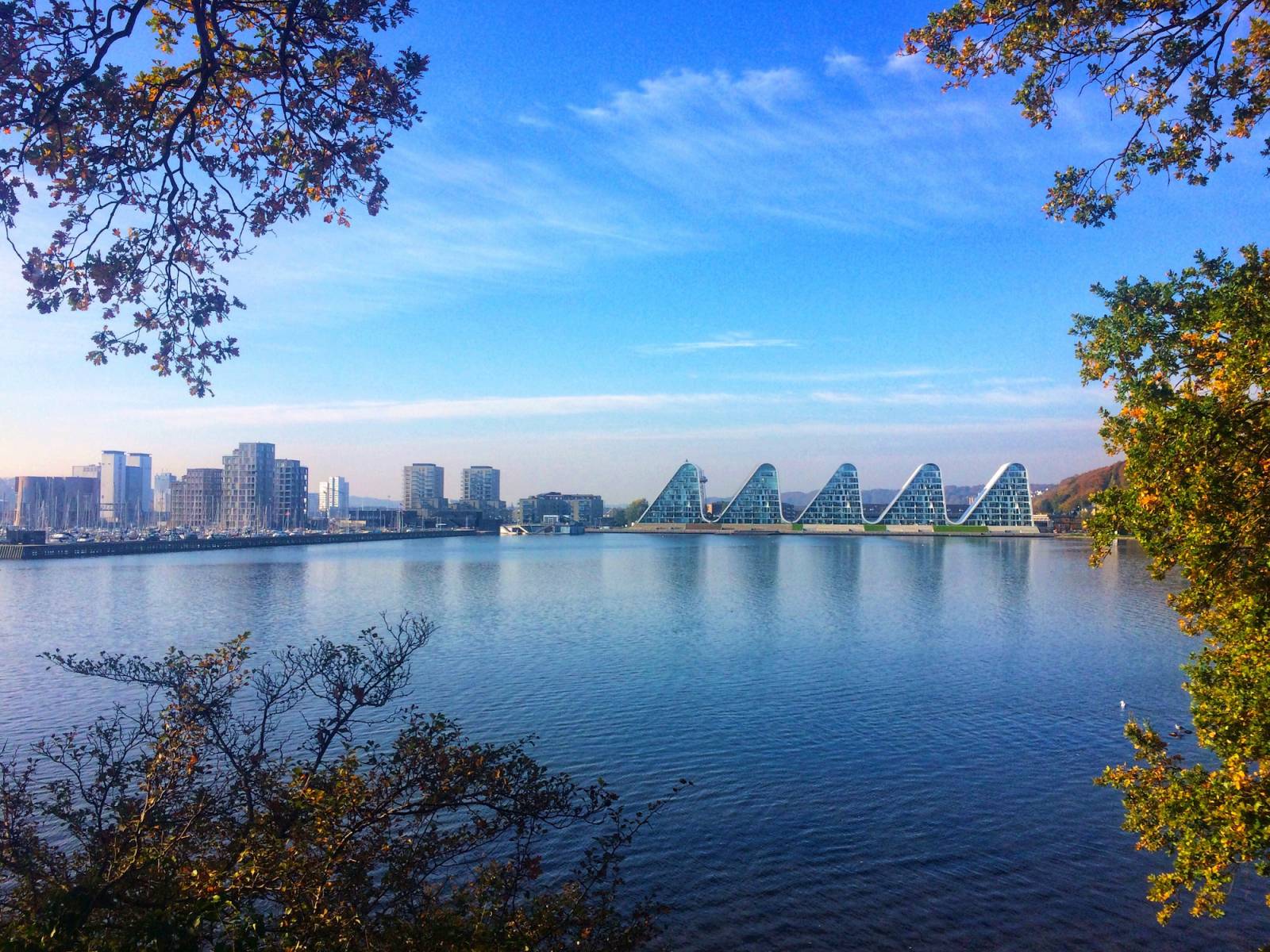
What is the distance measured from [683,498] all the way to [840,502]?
2511 centimetres

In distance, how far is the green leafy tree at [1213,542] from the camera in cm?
598

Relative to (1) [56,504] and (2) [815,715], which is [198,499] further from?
(2) [815,715]

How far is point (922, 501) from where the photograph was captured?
4887 inches

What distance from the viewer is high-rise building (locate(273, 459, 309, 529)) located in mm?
137250

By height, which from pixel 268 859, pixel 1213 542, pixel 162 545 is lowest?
pixel 162 545

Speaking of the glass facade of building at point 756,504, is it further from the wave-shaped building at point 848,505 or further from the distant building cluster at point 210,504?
the distant building cluster at point 210,504

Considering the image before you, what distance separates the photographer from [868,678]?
21.2 m

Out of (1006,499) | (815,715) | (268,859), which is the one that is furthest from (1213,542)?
(1006,499)

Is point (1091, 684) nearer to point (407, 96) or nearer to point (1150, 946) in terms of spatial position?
point (1150, 946)

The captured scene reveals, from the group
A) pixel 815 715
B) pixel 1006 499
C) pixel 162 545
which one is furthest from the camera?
pixel 1006 499

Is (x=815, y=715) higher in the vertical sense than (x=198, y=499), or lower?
lower

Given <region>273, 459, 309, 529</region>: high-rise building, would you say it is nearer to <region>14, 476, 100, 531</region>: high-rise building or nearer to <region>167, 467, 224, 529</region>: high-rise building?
<region>167, 467, 224, 529</region>: high-rise building

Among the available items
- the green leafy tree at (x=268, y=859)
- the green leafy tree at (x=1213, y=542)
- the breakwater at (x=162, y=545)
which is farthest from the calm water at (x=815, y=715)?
the breakwater at (x=162, y=545)

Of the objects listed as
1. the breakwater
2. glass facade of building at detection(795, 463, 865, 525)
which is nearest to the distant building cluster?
the breakwater
